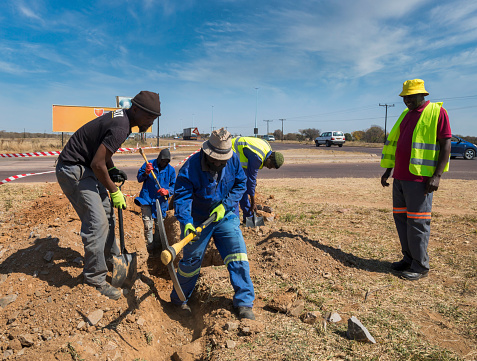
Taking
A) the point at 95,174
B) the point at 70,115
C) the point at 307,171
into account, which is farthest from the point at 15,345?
the point at 70,115

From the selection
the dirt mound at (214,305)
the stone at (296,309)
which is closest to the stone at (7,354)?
the dirt mound at (214,305)

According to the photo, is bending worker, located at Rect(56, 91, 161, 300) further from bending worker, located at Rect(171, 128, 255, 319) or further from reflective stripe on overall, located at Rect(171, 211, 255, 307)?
reflective stripe on overall, located at Rect(171, 211, 255, 307)

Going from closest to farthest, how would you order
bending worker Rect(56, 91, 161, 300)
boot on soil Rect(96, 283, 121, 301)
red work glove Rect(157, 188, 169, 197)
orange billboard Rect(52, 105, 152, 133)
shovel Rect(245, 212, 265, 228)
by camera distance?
bending worker Rect(56, 91, 161, 300), boot on soil Rect(96, 283, 121, 301), red work glove Rect(157, 188, 169, 197), shovel Rect(245, 212, 265, 228), orange billboard Rect(52, 105, 152, 133)

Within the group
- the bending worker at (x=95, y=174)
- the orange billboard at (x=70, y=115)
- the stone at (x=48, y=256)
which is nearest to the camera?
the bending worker at (x=95, y=174)

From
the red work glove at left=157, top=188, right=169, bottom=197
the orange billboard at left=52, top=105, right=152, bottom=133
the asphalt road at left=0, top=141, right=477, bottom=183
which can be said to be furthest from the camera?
the orange billboard at left=52, top=105, right=152, bottom=133

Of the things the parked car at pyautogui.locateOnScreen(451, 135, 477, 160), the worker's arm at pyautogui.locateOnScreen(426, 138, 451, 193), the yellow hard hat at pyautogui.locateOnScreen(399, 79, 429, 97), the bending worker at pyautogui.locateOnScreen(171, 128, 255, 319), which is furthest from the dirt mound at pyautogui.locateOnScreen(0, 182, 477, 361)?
the parked car at pyautogui.locateOnScreen(451, 135, 477, 160)

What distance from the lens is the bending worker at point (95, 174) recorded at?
3154 mm

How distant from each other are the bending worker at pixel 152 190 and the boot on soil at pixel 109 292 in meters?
1.84

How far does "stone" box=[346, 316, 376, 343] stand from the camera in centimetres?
262

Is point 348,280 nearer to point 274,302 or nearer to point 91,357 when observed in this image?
point 274,302

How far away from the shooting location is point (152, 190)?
5.25 m

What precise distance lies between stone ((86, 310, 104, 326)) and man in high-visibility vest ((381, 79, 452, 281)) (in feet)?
10.6

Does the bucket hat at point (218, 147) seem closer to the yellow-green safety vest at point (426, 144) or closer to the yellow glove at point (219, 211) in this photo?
the yellow glove at point (219, 211)

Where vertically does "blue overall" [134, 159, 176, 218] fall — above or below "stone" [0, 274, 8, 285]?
above
